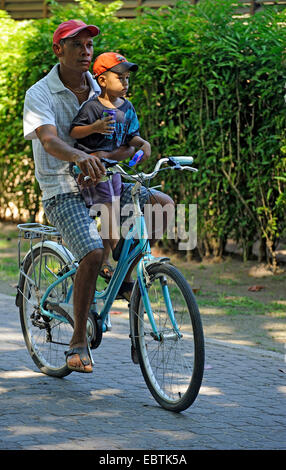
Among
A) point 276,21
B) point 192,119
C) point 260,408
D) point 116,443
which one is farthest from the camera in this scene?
point 192,119

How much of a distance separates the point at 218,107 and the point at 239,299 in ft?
6.58

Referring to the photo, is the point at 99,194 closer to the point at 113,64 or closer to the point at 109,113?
the point at 109,113

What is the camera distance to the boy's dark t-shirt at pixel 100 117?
508cm

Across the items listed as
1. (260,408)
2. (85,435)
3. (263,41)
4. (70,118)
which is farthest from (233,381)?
(263,41)

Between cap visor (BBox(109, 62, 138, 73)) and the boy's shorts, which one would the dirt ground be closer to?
the boy's shorts

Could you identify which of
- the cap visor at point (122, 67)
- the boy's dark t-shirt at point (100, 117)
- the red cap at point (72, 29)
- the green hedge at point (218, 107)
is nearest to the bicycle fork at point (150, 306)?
the boy's dark t-shirt at point (100, 117)

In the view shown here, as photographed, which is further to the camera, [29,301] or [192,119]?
[192,119]

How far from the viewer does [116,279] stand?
5191mm

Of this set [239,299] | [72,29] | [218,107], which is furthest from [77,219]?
[218,107]

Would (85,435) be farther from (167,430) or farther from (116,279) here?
(116,279)

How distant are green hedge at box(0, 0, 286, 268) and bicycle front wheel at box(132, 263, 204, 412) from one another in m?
3.73

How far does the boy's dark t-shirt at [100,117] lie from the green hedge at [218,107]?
328 cm

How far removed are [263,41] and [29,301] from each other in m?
4.02

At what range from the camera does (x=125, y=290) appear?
5324mm
